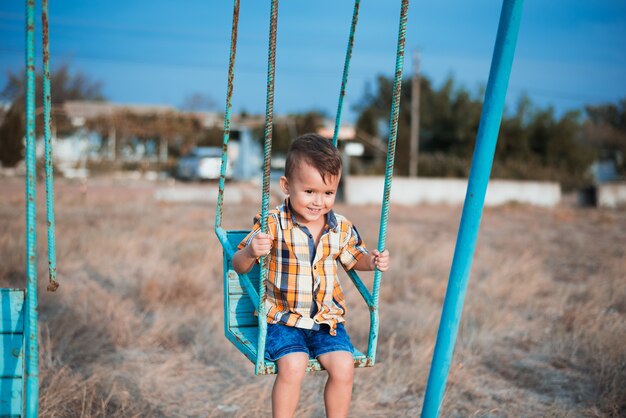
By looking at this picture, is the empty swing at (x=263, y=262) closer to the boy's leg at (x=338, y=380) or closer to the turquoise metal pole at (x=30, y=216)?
the boy's leg at (x=338, y=380)

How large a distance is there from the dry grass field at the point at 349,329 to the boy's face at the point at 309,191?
3.79 ft

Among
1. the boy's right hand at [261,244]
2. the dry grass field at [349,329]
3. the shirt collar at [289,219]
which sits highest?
the shirt collar at [289,219]

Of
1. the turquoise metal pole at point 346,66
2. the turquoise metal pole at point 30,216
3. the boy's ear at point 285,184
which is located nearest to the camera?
the turquoise metal pole at point 30,216

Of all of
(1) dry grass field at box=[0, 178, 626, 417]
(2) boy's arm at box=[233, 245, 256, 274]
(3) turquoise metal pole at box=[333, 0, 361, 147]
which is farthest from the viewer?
(1) dry grass field at box=[0, 178, 626, 417]

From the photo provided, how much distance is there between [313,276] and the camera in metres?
2.30

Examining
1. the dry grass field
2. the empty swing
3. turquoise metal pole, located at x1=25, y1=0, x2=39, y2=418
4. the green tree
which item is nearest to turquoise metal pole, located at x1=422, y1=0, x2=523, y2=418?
the empty swing

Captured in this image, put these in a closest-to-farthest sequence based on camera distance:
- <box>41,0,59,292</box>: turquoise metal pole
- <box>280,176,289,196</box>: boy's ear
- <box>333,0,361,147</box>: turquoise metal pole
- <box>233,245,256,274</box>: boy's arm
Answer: <box>41,0,59,292</box>: turquoise metal pole
<box>233,245,256,274</box>: boy's arm
<box>280,176,289,196</box>: boy's ear
<box>333,0,361,147</box>: turquoise metal pole

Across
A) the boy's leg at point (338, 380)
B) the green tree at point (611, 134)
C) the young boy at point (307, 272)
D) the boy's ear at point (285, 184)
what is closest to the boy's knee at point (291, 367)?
the young boy at point (307, 272)

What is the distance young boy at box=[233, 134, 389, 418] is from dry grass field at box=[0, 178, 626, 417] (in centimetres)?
78

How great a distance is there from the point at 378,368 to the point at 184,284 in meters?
2.06

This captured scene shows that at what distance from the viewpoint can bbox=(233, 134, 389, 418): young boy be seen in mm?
2143

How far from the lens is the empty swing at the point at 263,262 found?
1879 millimetres

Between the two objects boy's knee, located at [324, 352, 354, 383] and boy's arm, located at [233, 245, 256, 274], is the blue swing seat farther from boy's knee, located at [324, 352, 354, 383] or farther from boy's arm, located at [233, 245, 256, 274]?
boy's knee, located at [324, 352, 354, 383]

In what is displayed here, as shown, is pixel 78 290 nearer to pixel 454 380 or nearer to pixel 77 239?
pixel 77 239
